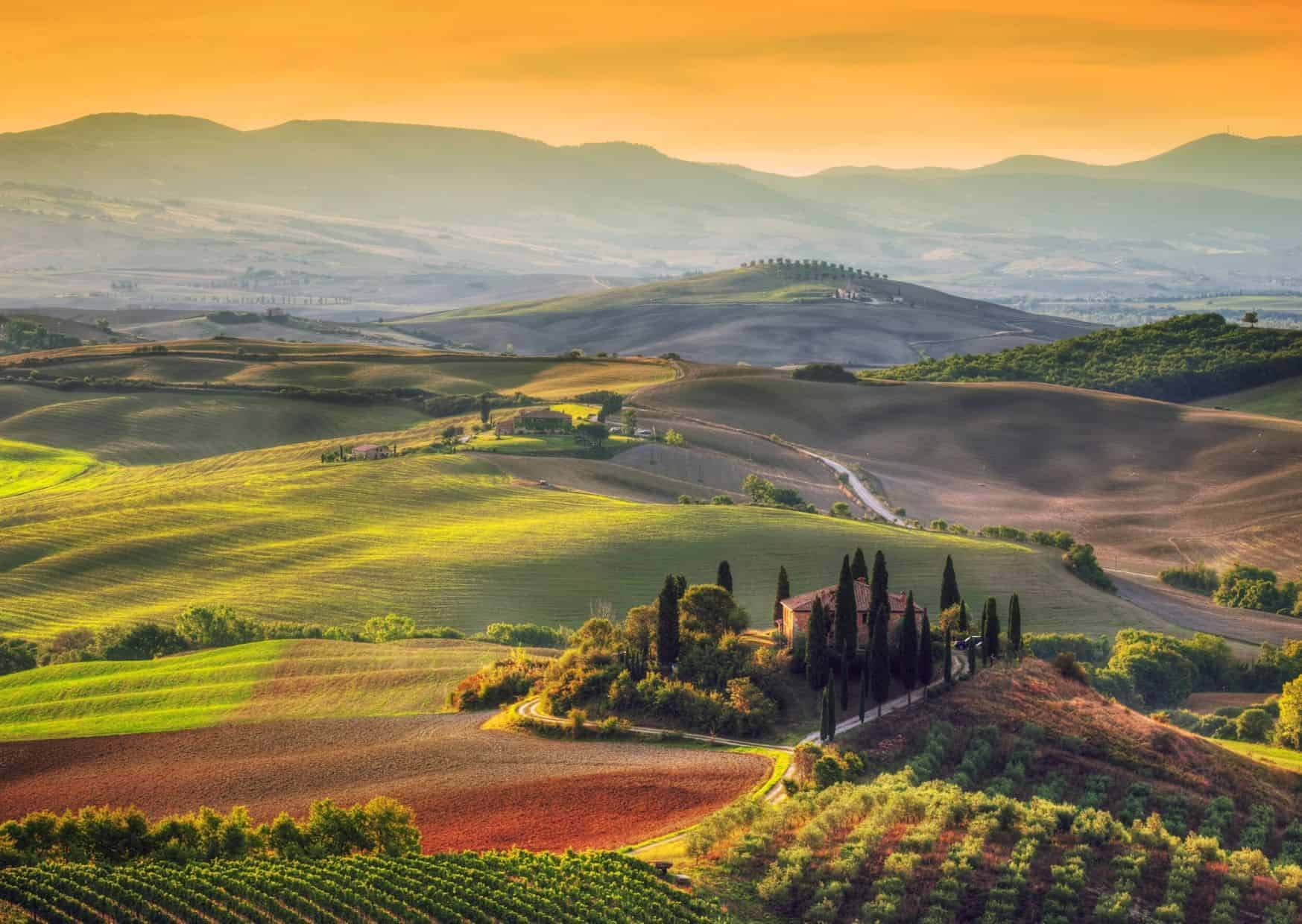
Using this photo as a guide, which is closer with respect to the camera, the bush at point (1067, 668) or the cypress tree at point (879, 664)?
the cypress tree at point (879, 664)

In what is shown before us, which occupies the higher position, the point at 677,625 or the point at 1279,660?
Answer: the point at 677,625

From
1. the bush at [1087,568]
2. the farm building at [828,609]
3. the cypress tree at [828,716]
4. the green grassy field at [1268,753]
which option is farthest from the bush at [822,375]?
the cypress tree at [828,716]

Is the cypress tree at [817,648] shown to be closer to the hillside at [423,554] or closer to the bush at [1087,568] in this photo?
the hillside at [423,554]

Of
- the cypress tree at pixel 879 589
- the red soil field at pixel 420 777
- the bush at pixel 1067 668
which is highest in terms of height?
the cypress tree at pixel 879 589

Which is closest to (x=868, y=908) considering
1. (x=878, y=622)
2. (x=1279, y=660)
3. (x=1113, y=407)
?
(x=878, y=622)

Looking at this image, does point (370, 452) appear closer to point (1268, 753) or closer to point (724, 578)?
point (724, 578)

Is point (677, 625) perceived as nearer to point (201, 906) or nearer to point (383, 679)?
point (383, 679)

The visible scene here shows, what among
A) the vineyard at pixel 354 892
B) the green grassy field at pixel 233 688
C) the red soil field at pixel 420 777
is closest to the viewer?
the vineyard at pixel 354 892
